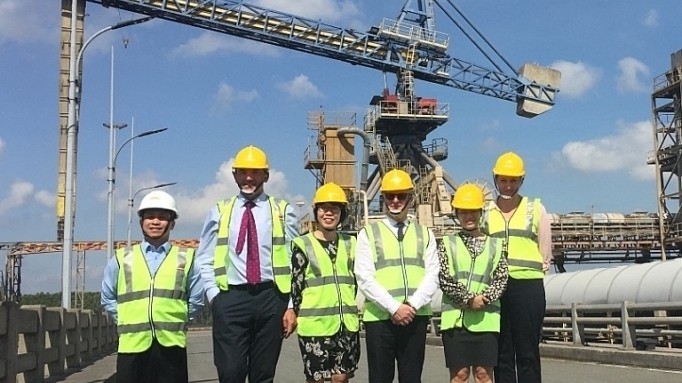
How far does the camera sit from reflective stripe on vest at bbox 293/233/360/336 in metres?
5.90

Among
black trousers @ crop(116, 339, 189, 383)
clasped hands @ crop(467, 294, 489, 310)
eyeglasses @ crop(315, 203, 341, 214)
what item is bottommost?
black trousers @ crop(116, 339, 189, 383)

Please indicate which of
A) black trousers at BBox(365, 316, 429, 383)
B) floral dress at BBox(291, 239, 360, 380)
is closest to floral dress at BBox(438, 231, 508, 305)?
black trousers at BBox(365, 316, 429, 383)

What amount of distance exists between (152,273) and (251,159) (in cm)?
109

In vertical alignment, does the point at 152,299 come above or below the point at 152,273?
below

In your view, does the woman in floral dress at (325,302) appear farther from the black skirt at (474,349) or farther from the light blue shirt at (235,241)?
the black skirt at (474,349)

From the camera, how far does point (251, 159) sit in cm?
580

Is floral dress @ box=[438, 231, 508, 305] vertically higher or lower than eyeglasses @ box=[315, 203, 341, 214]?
lower

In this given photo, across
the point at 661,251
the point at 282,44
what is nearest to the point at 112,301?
the point at 282,44

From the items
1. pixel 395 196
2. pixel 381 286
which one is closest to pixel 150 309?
pixel 381 286

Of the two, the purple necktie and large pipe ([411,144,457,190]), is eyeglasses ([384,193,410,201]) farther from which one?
large pipe ([411,144,457,190])

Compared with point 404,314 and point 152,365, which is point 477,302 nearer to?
point 404,314

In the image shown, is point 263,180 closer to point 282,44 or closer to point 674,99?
Answer: point 282,44

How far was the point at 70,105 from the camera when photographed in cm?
1767

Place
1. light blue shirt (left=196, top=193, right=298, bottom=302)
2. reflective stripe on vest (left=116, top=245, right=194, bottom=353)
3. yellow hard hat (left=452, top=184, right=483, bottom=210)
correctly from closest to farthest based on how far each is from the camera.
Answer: reflective stripe on vest (left=116, top=245, right=194, bottom=353)
light blue shirt (left=196, top=193, right=298, bottom=302)
yellow hard hat (left=452, top=184, right=483, bottom=210)
